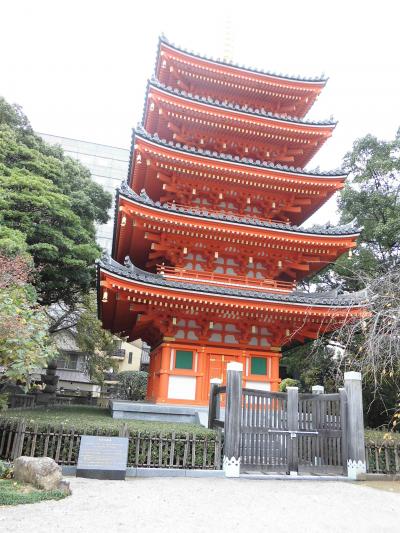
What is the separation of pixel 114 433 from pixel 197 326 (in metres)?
6.48

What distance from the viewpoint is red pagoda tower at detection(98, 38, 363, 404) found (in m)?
14.5

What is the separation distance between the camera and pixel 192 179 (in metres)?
16.7

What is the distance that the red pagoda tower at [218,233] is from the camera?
47.7ft

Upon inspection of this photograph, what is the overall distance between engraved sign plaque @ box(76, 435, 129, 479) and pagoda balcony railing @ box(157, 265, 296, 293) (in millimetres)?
7153

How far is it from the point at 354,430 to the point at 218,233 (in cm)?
788

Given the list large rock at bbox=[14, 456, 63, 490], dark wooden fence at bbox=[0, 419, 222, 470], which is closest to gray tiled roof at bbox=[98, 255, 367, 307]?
dark wooden fence at bbox=[0, 419, 222, 470]

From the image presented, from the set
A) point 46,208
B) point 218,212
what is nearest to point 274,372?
point 218,212

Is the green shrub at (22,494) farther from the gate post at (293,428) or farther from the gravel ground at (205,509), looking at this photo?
the gate post at (293,428)

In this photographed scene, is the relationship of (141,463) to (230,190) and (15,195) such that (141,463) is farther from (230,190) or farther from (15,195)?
(15,195)

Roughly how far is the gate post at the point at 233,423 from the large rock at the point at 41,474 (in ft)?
13.3

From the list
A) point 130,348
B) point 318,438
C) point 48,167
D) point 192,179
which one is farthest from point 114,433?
point 130,348

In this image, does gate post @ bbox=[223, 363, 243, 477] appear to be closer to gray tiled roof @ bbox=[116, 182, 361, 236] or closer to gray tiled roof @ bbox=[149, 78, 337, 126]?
gray tiled roof @ bbox=[116, 182, 361, 236]

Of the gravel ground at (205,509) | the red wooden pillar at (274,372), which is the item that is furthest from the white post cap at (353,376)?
the red wooden pillar at (274,372)

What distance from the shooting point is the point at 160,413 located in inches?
523
